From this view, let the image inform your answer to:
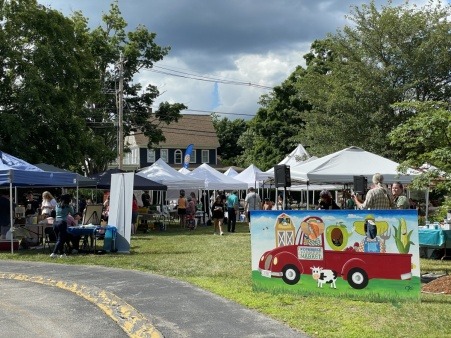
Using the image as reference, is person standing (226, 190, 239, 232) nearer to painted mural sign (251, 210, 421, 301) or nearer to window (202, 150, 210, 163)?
painted mural sign (251, 210, 421, 301)

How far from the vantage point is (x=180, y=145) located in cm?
7244

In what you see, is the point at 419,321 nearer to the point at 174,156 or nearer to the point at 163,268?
the point at 163,268

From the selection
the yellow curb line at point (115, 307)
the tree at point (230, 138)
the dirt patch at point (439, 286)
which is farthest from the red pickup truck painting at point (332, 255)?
the tree at point (230, 138)

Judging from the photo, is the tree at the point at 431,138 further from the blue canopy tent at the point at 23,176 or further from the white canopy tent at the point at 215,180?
the white canopy tent at the point at 215,180

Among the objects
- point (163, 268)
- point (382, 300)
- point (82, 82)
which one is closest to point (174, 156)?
point (82, 82)

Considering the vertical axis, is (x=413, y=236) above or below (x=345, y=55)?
below

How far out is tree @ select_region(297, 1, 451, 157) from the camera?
3109 centimetres

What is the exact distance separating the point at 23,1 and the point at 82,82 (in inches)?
197

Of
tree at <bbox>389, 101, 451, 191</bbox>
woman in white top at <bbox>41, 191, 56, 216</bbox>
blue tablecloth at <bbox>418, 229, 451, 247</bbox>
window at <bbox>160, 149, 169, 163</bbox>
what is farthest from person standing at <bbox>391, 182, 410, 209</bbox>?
window at <bbox>160, 149, 169, 163</bbox>

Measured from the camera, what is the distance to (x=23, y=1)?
1158 inches

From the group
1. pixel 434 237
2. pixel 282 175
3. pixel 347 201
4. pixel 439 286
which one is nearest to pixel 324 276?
pixel 439 286

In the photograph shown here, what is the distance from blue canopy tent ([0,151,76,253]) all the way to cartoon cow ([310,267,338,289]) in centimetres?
981

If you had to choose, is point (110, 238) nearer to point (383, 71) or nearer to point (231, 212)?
point (231, 212)

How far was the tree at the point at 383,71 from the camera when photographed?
3109 centimetres
